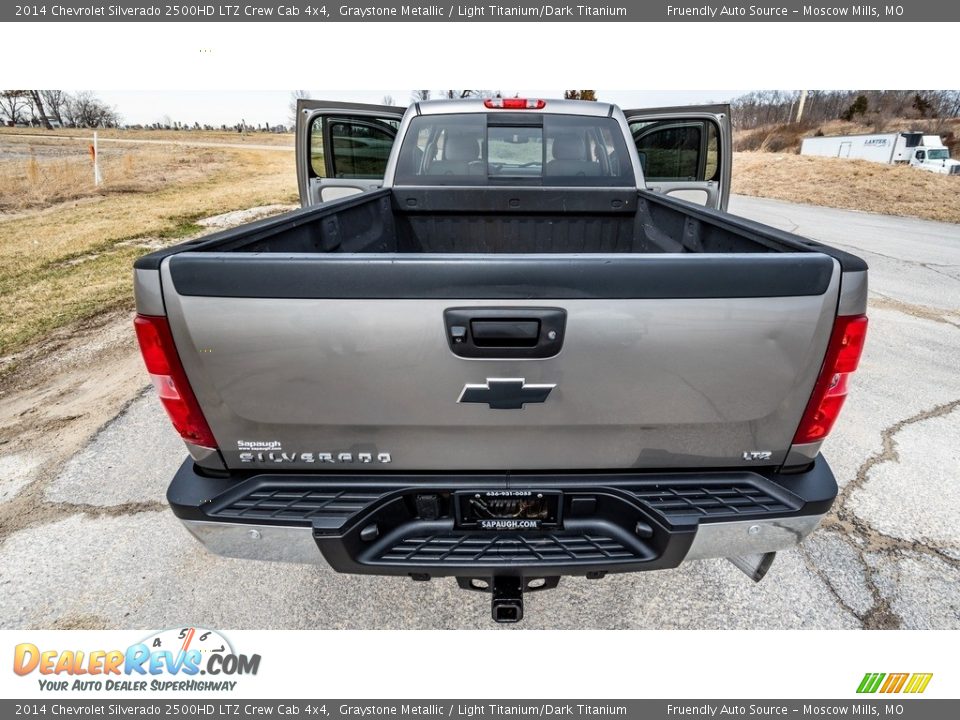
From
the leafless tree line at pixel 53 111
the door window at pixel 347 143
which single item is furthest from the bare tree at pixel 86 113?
the door window at pixel 347 143

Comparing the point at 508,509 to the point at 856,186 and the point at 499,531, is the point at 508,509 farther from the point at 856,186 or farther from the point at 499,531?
the point at 856,186

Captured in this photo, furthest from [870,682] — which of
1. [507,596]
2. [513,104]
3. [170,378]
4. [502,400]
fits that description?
[513,104]

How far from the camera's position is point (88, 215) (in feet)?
41.5

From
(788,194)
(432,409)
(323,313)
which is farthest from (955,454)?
(788,194)

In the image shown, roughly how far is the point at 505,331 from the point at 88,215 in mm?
15244

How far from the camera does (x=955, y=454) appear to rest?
11.2ft

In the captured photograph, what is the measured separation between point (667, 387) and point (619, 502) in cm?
44

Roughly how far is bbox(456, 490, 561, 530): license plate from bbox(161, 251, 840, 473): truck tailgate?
167 mm

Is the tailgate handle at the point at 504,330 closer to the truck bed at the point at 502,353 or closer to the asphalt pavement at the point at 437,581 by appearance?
the truck bed at the point at 502,353

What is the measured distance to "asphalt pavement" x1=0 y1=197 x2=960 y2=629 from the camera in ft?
7.59

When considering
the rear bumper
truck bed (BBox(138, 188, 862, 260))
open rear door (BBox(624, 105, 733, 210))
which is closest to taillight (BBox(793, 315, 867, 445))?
the rear bumper

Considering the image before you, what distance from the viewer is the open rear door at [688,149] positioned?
197 inches

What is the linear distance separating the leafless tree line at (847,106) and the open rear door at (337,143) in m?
52.4

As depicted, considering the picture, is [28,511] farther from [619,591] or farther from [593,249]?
[593,249]
